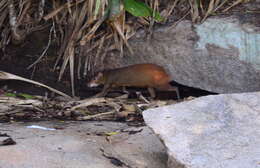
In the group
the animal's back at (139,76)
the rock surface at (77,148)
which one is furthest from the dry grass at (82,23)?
the rock surface at (77,148)

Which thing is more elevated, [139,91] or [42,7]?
[42,7]

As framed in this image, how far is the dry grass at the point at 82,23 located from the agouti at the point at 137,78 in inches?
6.0

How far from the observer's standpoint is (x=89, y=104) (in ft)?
15.0

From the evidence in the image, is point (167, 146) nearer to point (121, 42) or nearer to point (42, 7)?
point (121, 42)

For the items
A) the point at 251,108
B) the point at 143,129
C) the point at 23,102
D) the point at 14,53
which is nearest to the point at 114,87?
the point at 14,53

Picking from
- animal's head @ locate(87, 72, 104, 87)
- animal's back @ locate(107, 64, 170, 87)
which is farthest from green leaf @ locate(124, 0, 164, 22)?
animal's head @ locate(87, 72, 104, 87)

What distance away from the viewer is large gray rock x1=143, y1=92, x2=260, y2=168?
263 cm

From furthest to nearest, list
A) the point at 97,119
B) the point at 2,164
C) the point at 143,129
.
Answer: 1. the point at 97,119
2. the point at 143,129
3. the point at 2,164

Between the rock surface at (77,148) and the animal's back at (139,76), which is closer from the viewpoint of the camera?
the rock surface at (77,148)

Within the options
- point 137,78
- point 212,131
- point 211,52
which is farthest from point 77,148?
point 137,78

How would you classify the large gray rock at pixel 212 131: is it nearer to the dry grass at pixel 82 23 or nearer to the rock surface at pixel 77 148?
the rock surface at pixel 77 148

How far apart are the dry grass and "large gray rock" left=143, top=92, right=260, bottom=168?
75.6 inches

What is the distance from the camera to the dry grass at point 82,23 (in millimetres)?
5000

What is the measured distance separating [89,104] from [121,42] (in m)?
0.90
